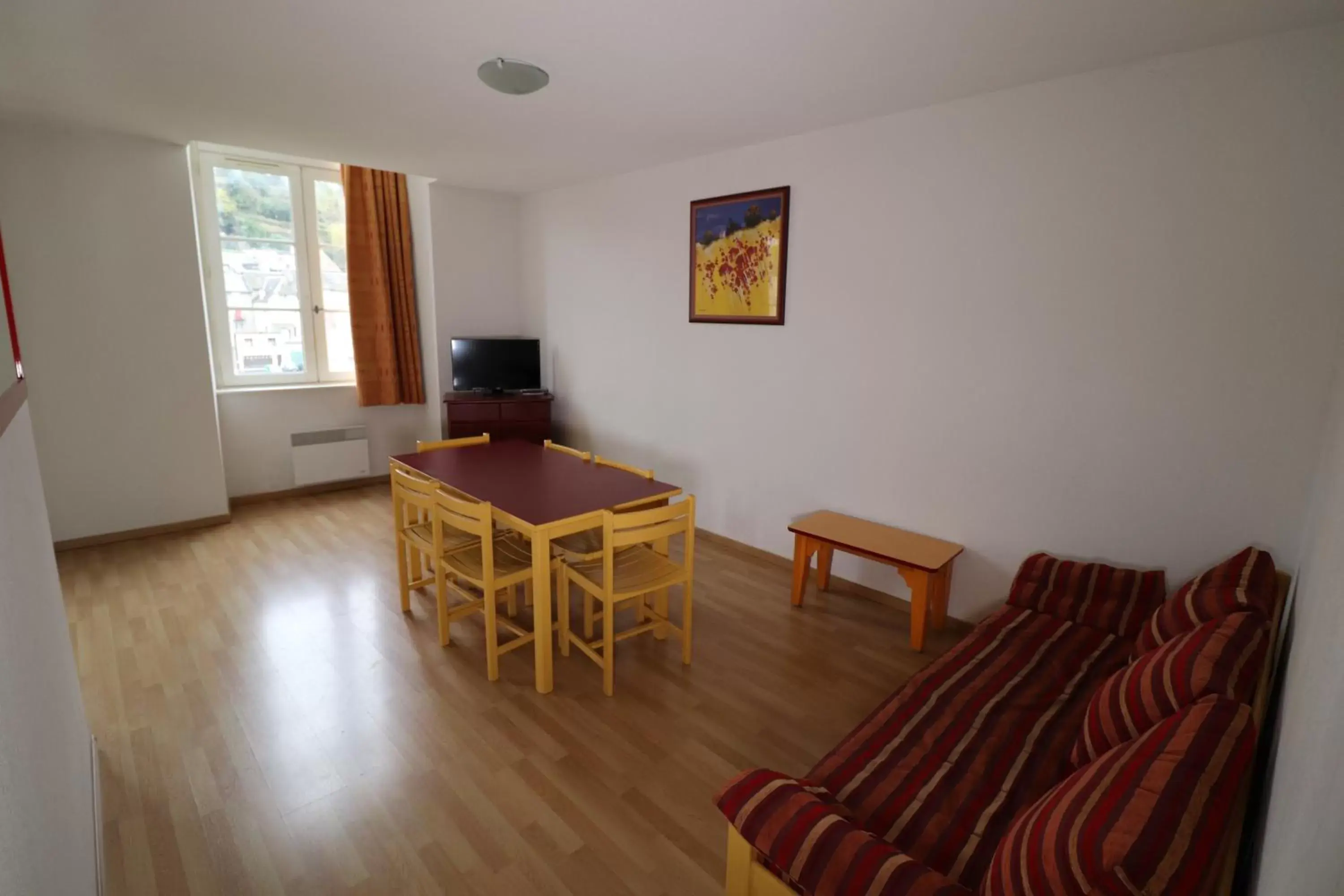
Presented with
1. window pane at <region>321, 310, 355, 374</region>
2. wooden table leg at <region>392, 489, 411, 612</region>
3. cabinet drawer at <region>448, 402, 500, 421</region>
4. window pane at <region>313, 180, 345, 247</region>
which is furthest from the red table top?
window pane at <region>313, 180, 345, 247</region>

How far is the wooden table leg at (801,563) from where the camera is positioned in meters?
3.26

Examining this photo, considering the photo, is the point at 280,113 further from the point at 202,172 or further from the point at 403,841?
the point at 403,841

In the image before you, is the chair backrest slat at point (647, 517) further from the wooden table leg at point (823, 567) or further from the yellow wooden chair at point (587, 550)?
the wooden table leg at point (823, 567)

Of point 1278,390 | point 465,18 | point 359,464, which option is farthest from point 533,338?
point 1278,390

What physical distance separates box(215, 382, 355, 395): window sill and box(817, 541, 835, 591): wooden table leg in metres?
4.11

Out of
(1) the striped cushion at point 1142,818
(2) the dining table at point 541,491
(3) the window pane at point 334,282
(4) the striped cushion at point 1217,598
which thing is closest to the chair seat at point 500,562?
(2) the dining table at point 541,491

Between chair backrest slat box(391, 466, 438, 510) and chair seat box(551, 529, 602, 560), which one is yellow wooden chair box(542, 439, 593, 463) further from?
chair backrest slat box(391, 466, 438, 510)

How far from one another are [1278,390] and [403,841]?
3259mm

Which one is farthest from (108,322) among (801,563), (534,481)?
(801,563)

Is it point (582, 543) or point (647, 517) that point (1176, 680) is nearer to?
point (647, 517)

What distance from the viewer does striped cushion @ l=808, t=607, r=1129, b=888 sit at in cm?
146

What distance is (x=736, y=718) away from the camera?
96.5 inches

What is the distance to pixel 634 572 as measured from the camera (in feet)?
8.87

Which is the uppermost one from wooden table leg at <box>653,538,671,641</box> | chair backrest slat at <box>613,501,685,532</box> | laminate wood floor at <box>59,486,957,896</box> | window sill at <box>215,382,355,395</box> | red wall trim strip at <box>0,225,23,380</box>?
red wall trim strip at <box>0,225,23,380</box>
